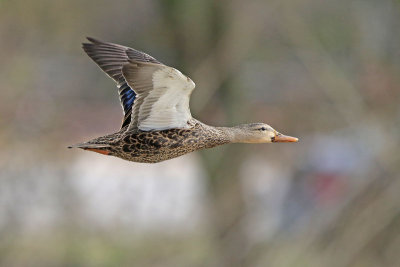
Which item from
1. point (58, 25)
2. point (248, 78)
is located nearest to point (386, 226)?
point (248, 78)

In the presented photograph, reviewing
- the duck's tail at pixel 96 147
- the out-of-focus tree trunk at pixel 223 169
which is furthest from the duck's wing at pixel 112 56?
the out-of-focus tree trunk at pixel 223 169

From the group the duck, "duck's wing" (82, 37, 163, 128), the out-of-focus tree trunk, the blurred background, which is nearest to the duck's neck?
the duck

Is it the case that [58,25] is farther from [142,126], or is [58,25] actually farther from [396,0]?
[142,126]

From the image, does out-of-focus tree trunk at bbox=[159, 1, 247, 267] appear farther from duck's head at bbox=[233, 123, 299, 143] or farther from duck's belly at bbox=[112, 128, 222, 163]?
duck's belly at bbox=[112, 128, 222, 163]

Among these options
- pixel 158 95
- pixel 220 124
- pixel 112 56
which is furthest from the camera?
pixel 220 124

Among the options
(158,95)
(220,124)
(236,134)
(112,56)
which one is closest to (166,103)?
(158,95)

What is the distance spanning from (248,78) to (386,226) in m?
3.45

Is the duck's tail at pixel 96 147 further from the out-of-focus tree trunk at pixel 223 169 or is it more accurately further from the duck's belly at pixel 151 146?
the out-of-focus tree trunk at pixel 223 169

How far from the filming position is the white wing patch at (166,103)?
4.22 m

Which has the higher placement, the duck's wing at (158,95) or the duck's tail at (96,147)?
the duck's wing at (158,95)

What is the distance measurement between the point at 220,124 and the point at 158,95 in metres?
5.52

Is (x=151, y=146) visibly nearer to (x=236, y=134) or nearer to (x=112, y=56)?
(x=236, y=134)

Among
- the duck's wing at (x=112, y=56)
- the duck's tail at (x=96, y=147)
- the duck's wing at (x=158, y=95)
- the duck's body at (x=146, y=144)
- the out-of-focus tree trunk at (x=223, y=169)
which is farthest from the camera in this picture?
the out-of-focus tree trunk at (x=223, y=169)

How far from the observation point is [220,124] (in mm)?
9820
